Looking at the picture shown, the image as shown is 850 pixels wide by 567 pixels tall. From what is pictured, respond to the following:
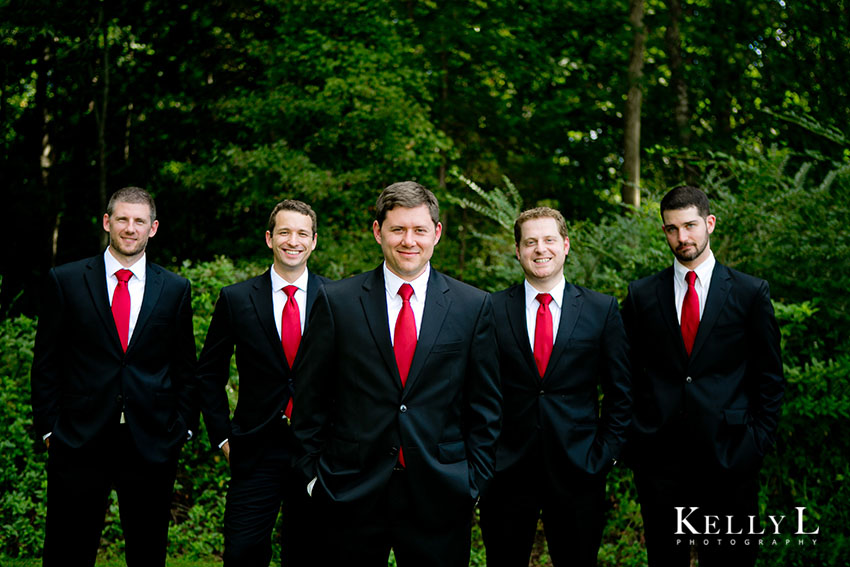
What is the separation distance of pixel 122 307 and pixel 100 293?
0.47 ft

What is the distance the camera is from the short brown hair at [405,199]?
11.1ft

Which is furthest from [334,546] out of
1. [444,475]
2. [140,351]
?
[140,351]

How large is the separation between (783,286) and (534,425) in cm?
343

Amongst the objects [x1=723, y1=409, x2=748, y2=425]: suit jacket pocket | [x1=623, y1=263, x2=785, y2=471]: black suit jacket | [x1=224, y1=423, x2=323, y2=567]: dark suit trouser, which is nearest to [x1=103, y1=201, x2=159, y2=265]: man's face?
[x1=224, y1=423, x2=323, y2=567]: dark suit trouser

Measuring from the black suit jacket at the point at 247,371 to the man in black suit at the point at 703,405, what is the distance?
6.84 ft

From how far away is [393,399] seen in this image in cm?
330

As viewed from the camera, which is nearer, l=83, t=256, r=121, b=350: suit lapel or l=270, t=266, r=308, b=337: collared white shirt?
l=83, t=256, r=121, b=350: suit lapel

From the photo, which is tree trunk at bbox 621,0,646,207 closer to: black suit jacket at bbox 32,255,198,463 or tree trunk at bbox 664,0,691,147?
tree trunk at bbox 664,0,691,147

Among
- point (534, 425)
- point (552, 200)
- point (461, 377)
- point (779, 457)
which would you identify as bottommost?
point (779, 457)

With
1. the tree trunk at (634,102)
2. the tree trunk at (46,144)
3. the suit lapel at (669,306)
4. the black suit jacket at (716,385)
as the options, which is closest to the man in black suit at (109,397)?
the black suit jacket at (716,385)

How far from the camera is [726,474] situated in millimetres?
4039

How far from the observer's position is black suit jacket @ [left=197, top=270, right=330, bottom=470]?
4.24 m

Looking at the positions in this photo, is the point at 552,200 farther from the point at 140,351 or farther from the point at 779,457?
the point at 140,351

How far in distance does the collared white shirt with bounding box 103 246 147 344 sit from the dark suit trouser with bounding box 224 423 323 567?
104 centimetres
